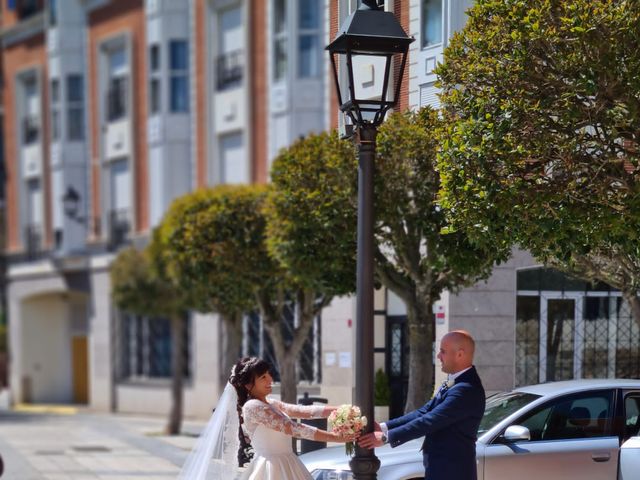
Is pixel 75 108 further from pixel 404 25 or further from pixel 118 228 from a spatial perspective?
pixel 404 25

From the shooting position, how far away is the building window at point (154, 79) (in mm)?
27844

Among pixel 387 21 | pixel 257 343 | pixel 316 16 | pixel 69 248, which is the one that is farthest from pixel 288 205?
pixel 69 248

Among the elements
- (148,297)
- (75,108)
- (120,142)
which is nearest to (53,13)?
(75,108)

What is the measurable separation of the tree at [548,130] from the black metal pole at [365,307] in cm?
156

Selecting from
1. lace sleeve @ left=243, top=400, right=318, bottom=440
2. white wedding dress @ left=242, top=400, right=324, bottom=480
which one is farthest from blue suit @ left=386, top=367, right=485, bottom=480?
white wedding dress @ left=242, top=400, right=324, bottom=480

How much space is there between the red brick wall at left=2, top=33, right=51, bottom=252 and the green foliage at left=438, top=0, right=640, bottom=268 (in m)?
26.3

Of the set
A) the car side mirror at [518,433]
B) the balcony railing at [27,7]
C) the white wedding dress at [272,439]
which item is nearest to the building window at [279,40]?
the balcony railing at [27,7]

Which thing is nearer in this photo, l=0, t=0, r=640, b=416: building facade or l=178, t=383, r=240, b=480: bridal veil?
l=178, t=383, r=240, b=480: bridal veil

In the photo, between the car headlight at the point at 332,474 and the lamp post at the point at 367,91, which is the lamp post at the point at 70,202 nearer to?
the car headlight at the point at 332,474

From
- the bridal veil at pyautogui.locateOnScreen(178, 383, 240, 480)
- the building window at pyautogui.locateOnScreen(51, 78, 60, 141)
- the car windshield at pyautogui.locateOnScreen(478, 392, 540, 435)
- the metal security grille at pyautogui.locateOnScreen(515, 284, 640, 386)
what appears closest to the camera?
the bridal veil at pyautogui.locateOnScreen(178, 383, 240, 480)

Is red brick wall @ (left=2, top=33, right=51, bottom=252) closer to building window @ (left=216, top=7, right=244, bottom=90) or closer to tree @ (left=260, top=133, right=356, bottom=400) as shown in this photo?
building window @ (left=216, top=7, right=244, bottom=90)

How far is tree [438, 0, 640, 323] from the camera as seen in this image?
851 centimetres

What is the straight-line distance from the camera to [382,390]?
14.8m

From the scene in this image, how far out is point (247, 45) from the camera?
25016 millimetres
